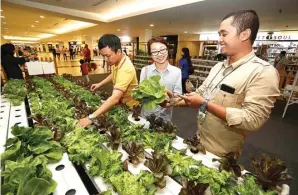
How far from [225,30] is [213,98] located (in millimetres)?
500

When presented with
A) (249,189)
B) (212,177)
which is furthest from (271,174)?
(212,177)

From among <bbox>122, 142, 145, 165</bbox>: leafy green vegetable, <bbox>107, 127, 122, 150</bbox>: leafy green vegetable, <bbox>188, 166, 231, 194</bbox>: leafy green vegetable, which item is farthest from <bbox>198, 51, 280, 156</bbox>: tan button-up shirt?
<bbox>107, 127, 122, 150</bbox>: leafy green vegetable

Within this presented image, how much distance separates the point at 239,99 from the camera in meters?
1.19

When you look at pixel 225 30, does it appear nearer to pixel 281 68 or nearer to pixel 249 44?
pixel 249 44

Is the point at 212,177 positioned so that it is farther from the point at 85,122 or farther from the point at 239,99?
the point at 85,122

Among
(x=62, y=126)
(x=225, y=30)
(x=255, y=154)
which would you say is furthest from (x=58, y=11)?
(x=255, y=154)

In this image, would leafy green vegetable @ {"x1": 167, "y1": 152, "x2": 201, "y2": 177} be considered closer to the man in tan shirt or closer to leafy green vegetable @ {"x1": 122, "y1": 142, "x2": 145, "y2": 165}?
leafy green vegetable @ {"x1": 122, "y1": 142, "x2": 145, "y2": 165}

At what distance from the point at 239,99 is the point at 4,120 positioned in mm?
2142

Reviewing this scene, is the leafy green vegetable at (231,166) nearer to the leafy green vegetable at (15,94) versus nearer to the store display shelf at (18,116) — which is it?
the store display shelf at (18,116)

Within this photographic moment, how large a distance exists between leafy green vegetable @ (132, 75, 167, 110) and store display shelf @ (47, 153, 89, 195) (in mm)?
629

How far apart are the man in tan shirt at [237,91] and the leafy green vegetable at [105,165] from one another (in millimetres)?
624

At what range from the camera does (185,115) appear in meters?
4.59

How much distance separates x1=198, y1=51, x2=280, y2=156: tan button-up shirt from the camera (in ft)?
3.41

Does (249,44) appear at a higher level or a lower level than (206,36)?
lower
